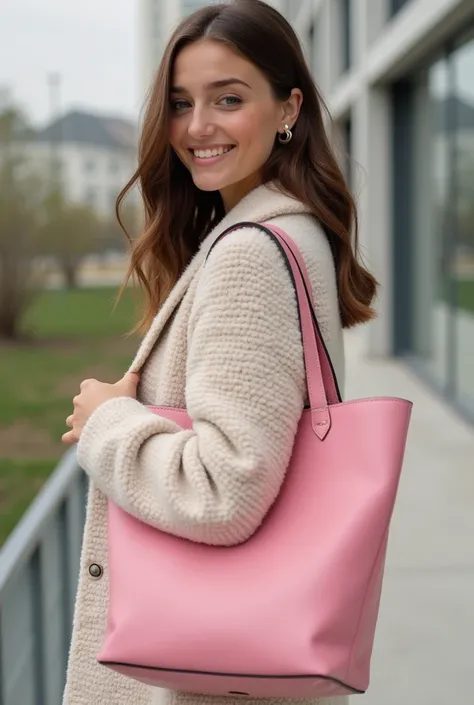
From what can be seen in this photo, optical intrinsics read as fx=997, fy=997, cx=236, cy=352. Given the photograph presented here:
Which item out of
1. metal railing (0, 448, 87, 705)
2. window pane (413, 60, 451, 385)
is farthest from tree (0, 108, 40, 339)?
metal railing (0, 448, 87, 705)

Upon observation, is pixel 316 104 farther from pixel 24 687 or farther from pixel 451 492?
pixel 451 492

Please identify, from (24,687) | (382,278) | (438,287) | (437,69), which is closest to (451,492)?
(24,687)

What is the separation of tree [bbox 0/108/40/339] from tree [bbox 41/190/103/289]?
2.84 feet

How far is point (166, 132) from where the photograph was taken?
5.08ft

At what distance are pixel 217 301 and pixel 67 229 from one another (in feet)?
84.8

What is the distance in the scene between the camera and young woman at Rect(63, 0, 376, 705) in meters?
1.25

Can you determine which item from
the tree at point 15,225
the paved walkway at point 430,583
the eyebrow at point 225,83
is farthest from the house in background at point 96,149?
the eyebrow at point 225,83

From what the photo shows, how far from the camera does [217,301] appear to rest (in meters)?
1.28

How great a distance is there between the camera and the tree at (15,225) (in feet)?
74.8

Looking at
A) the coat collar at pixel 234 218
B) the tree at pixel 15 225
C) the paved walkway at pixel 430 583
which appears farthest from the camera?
the tree at pixel 15 225

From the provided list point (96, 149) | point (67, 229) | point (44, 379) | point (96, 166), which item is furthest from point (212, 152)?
point (96, 149)

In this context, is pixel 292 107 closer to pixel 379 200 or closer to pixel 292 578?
pixel 292 578

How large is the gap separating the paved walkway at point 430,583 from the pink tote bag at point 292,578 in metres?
2.12

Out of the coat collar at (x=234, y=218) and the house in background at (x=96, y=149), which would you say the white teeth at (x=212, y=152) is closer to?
the coat collar at (x=234, y=218)
